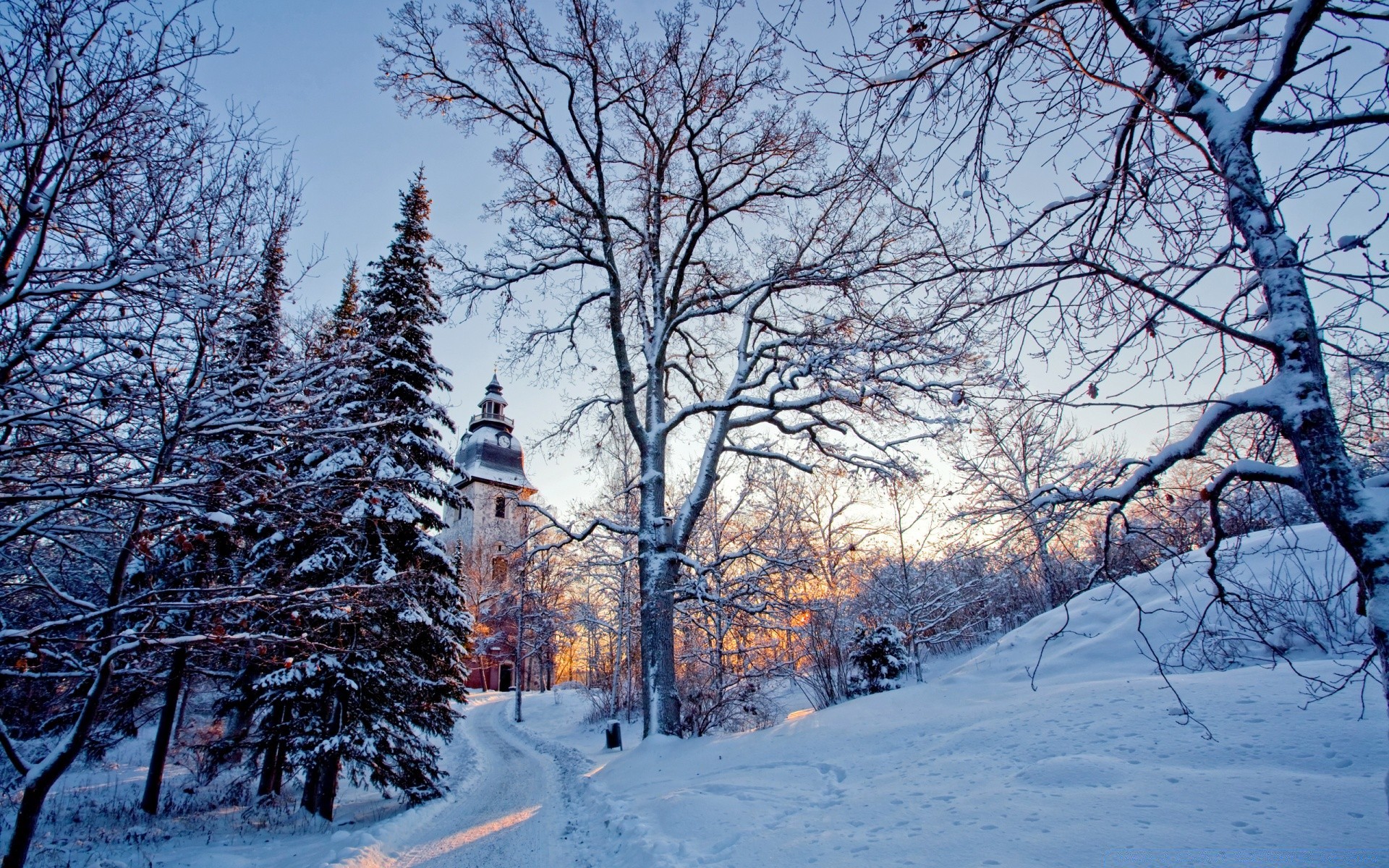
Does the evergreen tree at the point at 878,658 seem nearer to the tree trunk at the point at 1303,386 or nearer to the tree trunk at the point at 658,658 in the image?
the tree trunk at the point at 658,658

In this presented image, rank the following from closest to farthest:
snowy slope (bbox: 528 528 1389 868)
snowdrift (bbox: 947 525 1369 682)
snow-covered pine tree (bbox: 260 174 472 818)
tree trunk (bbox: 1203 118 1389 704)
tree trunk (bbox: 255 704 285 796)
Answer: tree trunk (bbox: 1203 118 1389 704) < snowy slope (bbox: 528 528 1389 868) < snowdrift (bbox: 947 525 1369 682) < snow-covered pine tree (bbox: 260 174 472 818) < tree trunk (bbox: 255 704 285 796)

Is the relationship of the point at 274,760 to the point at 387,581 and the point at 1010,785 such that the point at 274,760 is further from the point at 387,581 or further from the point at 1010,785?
the point at 1010,785

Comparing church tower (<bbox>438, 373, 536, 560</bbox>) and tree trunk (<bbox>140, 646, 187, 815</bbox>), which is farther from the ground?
church tower (<bbox>438, 373, 536, 560</bbox>)

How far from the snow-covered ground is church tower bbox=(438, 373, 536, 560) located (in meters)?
35.7

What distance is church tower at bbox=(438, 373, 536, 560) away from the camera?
45.1 metres

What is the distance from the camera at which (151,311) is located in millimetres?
4297

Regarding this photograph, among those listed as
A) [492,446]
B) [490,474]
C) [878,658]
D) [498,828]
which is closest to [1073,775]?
[498,828]

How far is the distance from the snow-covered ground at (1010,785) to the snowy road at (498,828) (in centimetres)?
5

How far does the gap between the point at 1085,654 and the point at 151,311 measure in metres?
10.4

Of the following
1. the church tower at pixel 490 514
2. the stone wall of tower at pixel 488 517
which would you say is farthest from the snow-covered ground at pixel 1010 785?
the stone wall of tower at pixel 488 517

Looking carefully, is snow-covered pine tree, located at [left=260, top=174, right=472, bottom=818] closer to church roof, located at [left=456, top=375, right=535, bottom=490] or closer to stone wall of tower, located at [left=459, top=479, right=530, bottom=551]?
stone wall of tower, located at [left=459, top=479, right=530, bottom=551]

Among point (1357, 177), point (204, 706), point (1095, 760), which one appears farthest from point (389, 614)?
point (204, 706)

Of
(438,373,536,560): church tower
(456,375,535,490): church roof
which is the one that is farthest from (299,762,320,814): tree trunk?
(456,375,535,490): church roof

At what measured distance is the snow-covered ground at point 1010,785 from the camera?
2842 millimetres
